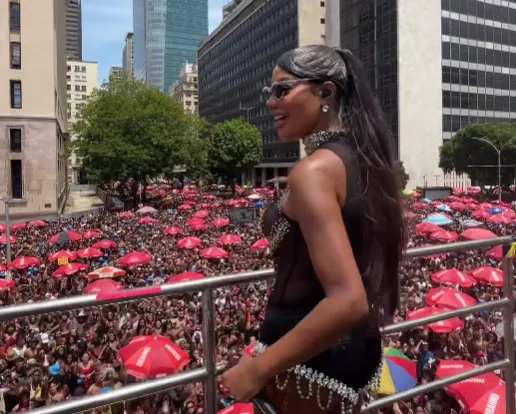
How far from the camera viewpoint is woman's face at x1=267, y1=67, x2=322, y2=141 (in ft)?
5.72

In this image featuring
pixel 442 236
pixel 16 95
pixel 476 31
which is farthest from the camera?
pixel 476 31

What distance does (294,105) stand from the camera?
1.75 meters

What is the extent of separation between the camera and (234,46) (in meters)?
112

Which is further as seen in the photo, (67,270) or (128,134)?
(128,134)

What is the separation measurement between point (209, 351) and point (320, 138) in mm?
937

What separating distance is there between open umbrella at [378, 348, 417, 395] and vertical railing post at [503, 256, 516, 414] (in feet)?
1.69

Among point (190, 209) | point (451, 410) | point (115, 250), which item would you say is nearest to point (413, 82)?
point (190, 209)

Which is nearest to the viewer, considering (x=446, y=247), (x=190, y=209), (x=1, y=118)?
(x=446, y=247)

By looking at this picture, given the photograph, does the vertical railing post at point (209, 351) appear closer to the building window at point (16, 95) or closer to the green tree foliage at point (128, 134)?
the green tree foliage at point (128, 134)

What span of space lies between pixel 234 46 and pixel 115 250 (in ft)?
317

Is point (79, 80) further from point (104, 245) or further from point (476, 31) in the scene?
point (104, 245)

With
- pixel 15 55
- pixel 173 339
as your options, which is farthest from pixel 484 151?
pixel 173 339

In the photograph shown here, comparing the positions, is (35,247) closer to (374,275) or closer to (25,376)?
(25,376)

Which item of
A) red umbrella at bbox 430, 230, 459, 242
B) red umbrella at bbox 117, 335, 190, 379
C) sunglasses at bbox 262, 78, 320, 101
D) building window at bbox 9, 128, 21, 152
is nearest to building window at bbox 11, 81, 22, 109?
building window at bbox 9, 128, 21, 152
